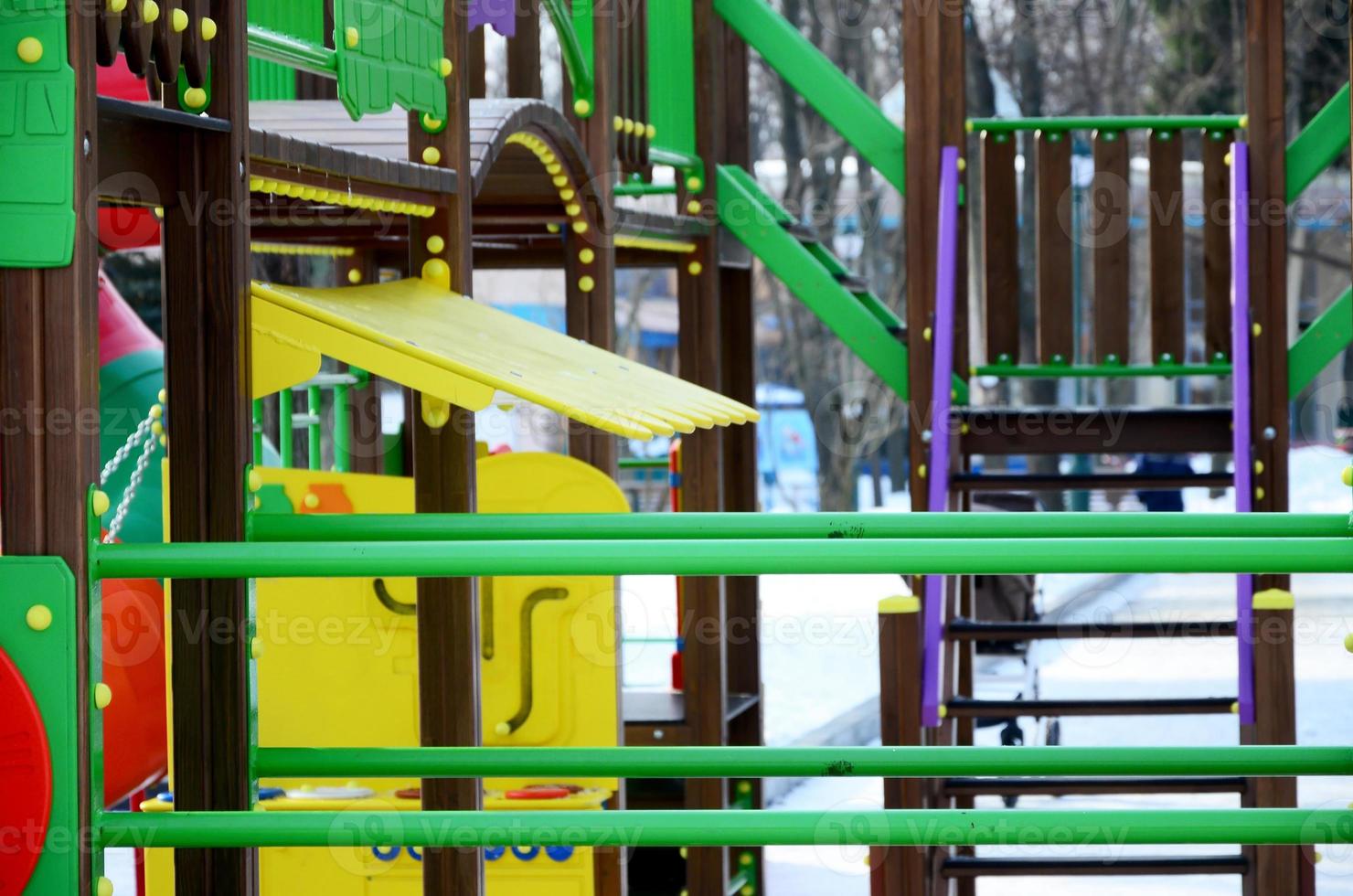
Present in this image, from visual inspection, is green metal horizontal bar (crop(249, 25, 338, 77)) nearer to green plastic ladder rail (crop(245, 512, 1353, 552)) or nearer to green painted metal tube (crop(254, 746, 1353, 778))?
green plastic ladder rail (crop(245, 512, 1353, 552))

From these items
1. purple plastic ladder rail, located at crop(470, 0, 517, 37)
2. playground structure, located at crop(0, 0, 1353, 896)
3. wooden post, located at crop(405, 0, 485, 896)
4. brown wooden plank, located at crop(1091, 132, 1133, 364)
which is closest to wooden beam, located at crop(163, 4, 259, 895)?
playground structure, located at crop(0, 0, 1353, 896)

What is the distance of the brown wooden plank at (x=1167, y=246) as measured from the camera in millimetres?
7137

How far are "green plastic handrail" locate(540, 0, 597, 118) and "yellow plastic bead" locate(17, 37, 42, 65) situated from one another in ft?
10.3

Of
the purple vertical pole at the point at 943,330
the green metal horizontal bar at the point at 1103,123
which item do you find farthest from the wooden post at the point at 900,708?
the green metal horizontal bar at the point at 1103,123

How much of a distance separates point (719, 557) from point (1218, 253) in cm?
565

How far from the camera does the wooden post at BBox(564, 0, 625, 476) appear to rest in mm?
5520

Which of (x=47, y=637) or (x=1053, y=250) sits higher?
(x=1053, y=250)

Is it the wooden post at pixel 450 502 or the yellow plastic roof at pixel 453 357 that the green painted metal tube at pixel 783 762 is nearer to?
the yellow plastic roof at pixel 453 357

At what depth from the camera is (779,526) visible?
251 centimetres

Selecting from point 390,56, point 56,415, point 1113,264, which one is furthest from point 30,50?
point 1113,264

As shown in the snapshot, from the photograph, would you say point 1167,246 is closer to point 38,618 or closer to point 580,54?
point 580,54

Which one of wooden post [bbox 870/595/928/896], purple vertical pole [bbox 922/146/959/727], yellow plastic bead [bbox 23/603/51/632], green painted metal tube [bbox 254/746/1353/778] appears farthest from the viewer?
purple vertical pole [bbox 922/146/959/727]

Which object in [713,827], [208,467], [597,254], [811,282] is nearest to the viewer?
[713,827]

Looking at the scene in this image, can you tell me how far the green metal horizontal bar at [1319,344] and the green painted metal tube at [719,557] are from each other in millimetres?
4912
